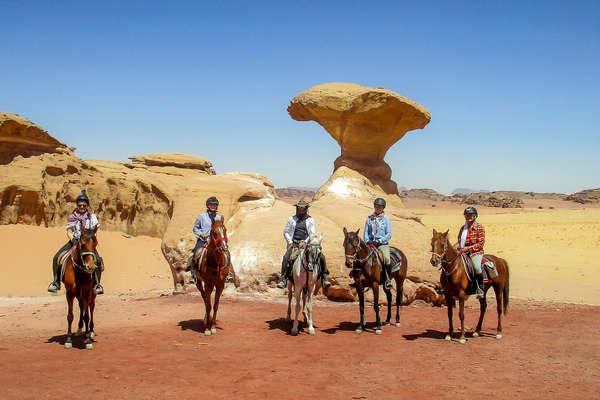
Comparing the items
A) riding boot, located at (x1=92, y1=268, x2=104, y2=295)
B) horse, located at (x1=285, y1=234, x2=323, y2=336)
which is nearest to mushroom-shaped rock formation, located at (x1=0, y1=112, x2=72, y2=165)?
riding boot, located at (x1=92, y1=268, x2=104, y2=295)

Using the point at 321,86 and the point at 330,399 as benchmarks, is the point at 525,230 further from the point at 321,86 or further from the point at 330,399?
the point at 330,399

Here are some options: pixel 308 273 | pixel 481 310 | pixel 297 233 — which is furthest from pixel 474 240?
pixel 297 233

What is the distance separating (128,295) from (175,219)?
95.1 inches

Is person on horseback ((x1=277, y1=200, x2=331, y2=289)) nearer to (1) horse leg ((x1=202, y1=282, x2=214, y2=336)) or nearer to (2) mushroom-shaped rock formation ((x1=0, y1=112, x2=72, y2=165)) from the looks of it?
(1) horse leg ((x1=202, y1=282, x2=214, y2=336))

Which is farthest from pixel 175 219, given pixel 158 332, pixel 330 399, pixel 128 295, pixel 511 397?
pixel 511 397

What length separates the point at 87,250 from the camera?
23.4 ft

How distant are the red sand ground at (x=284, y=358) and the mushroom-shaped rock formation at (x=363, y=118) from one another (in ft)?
26.9

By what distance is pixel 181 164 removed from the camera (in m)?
25.8

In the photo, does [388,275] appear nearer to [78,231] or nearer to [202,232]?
[202,232]

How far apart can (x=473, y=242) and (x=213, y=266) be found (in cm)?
461

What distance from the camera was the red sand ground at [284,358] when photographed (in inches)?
221

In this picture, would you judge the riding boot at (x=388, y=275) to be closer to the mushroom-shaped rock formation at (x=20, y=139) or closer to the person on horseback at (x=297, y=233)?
the person on horseback at (x=297, y=233)

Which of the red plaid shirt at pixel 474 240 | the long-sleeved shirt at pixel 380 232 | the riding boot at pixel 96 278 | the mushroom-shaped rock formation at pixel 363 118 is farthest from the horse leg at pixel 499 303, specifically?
the mushroom-shaped rock formation at pixel 363 118

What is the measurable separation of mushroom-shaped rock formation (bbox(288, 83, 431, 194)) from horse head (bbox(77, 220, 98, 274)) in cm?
1093
